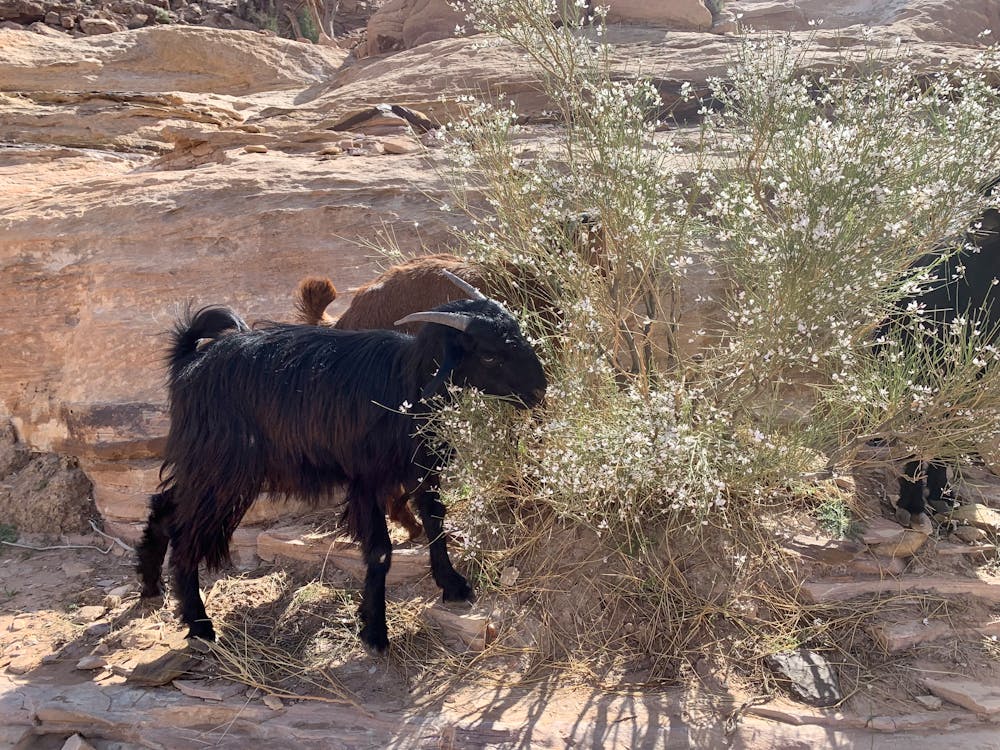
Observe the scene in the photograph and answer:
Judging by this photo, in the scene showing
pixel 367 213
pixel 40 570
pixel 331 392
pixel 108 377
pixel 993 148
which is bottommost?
pixel 40 570

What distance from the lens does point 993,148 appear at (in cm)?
423

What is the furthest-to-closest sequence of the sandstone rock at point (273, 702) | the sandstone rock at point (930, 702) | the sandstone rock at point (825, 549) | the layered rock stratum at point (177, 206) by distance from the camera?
the layered rock stratum at point (177, 206) < the sandstone rock at point (825, 549) < the sandstone rock at point (273, 702) < the sandstone rock at point (930, 702)

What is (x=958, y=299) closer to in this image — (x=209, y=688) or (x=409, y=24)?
(x=209, y=688)

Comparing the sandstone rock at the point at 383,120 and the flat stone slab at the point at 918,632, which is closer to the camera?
the flat stone slab at the point at 918,632

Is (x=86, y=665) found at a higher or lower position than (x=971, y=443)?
lower

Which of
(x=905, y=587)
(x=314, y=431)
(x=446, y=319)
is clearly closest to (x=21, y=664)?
(x=314, y=431)

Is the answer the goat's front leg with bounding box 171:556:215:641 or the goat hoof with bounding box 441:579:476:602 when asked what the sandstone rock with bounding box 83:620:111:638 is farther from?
the goat hoof with bounding box 441:579:476:602

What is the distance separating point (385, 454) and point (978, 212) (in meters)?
3.08

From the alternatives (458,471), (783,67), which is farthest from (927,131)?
(458,471)

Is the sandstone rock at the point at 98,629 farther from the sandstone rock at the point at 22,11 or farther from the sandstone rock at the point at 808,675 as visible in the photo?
the sandstone rock at the point at 22,11

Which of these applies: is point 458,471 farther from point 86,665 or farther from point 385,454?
point 86,665

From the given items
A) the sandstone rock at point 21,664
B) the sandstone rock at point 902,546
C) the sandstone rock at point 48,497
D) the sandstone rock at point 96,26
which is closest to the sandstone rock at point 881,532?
the sandstone rock at point 902,546

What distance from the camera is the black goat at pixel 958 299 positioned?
4.31 m

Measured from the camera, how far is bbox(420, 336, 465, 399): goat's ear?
3760 mm
